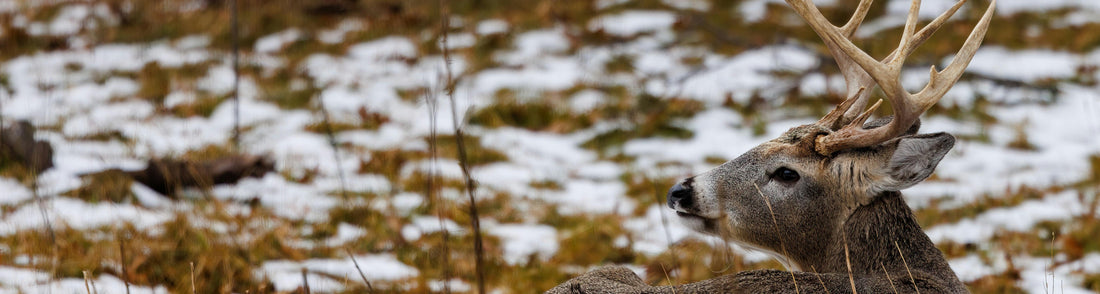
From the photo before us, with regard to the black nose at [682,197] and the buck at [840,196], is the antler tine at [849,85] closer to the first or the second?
the buck at [840,196]

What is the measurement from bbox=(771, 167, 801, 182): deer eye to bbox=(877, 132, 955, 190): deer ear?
355 mm

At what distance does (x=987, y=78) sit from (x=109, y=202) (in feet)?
25.5

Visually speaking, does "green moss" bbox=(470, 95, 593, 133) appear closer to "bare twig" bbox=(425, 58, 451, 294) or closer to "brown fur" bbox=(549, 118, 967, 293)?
"bare twig" bbox=(425, 58, 451, 294)

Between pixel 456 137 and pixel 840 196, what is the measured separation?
152 centimetres

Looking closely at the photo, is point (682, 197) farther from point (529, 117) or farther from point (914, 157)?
point (529, 117)

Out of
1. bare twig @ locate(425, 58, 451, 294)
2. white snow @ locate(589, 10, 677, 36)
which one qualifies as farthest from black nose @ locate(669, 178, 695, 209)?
white snow @ locate(589, 10, 677, 36)

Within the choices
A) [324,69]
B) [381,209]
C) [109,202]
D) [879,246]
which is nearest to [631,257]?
[381,209]

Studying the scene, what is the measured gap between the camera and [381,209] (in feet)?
21.8

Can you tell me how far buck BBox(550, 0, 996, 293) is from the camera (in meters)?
3.30

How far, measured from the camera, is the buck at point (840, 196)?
330 cm

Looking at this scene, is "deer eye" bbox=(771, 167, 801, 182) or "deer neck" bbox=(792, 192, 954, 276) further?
"deer eye" bbox=(771, 167, 801, 182)

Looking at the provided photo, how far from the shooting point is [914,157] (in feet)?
11.1

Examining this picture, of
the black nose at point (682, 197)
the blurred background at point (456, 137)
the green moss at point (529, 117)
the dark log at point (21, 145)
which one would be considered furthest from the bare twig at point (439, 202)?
the dark log at point (21, 145)

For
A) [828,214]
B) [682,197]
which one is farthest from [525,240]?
[828,214]
